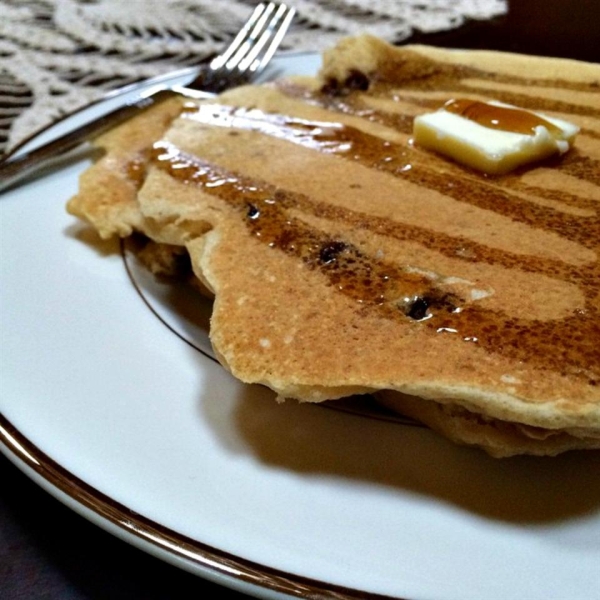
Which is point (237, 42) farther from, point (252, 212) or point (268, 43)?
point (252, 212)

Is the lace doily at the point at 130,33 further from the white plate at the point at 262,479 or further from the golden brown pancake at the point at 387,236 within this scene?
the white plate at the point at 262,479

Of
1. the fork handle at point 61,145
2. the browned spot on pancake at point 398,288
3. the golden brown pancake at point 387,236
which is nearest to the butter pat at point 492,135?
the golden brown pancake at point 387,236

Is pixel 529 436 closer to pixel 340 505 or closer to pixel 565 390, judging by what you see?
pixel 565 390

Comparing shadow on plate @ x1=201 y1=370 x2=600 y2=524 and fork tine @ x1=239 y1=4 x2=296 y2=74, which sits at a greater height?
fork tine @ x1=239 y1=4 x2=296 y2=74

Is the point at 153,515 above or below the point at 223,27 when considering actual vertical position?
below

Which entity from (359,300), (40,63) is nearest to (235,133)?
(359,300)

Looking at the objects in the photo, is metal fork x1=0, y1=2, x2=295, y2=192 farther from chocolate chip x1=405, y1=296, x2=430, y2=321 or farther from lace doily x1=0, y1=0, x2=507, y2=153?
chocolate chip x1=405, y1=296, x2=430, y2=321

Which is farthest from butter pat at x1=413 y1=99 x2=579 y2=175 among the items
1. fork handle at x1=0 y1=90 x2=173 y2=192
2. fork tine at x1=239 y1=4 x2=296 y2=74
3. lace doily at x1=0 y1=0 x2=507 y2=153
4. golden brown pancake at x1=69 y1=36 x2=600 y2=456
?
lace doily at x1=0 y1=0 x2=507 y2=153
